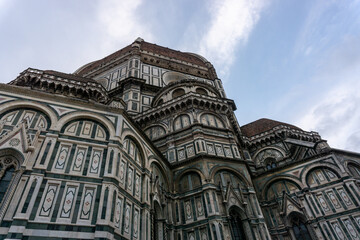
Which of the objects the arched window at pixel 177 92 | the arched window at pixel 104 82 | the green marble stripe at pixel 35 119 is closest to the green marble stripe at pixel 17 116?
the green marble stripe at pixel 35 119

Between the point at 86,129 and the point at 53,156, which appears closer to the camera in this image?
the point at 53,156

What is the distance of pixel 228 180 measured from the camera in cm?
1592

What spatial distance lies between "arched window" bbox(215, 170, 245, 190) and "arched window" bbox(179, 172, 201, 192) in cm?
129

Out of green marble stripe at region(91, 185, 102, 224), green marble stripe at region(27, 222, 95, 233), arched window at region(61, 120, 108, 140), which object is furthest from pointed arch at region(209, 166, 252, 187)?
green marble stripe at region(27, 222, 95, 233)

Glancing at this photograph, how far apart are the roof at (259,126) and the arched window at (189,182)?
14.6 metres

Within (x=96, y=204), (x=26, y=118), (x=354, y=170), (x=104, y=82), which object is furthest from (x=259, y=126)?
(x=26, y=118)

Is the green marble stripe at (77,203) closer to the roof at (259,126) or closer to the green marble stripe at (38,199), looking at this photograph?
the green marble stripe at (38,199)

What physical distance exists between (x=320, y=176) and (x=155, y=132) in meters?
13.5

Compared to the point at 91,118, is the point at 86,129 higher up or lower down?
lower down

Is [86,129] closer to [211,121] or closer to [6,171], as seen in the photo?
[6,171]

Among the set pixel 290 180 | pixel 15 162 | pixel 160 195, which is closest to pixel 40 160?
pixel 15 162

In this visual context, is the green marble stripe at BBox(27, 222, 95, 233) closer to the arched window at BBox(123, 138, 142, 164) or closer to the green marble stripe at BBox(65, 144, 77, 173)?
the green marble stripe at BBox(65, 144, 77, 173)

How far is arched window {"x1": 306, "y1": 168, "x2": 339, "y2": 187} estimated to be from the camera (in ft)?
56.1

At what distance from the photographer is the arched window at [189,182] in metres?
15.7
